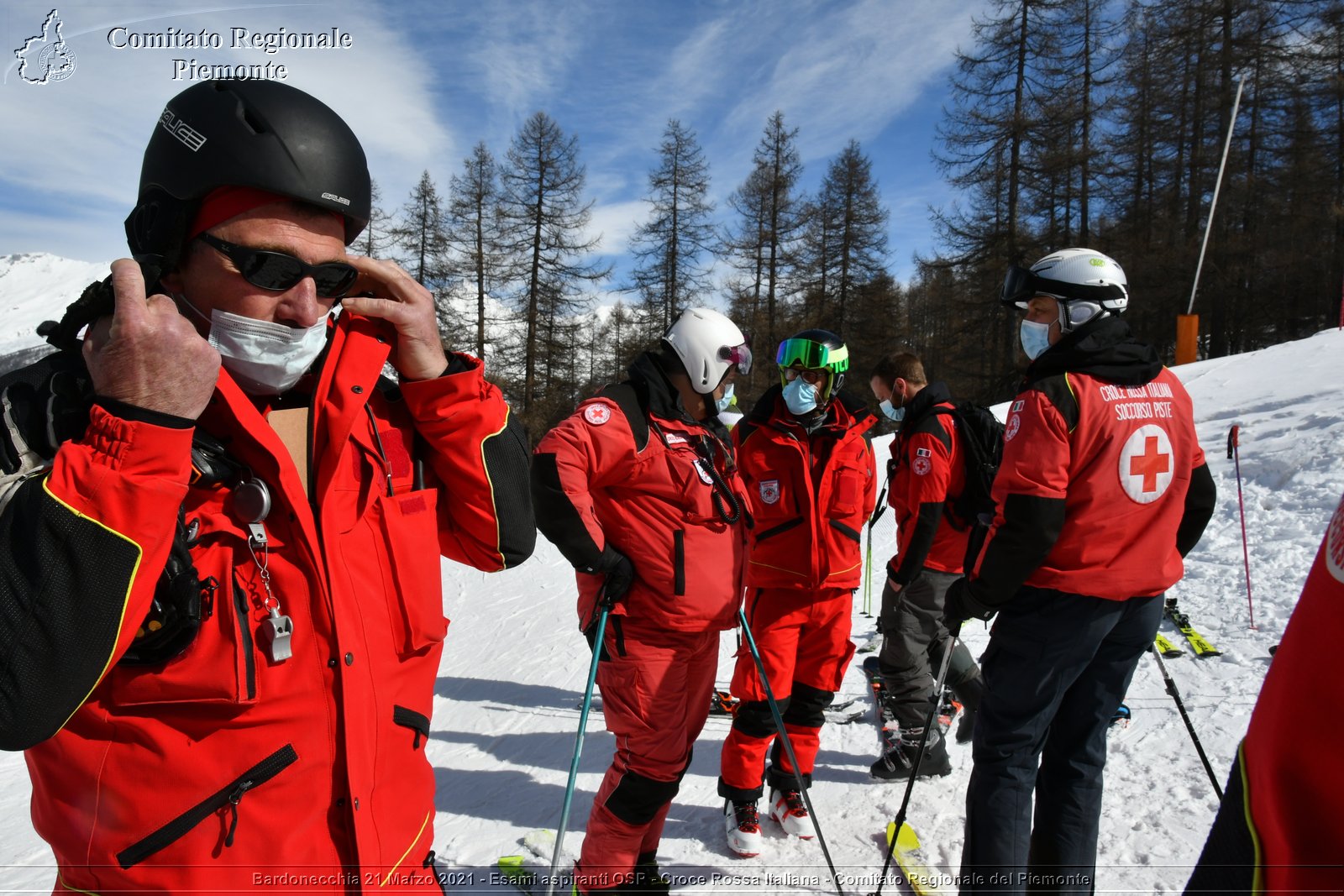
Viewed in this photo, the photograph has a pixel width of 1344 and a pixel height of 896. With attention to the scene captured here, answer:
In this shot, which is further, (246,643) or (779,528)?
(779,528)

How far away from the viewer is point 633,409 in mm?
3330

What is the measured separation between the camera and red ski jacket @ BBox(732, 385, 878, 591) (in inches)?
154

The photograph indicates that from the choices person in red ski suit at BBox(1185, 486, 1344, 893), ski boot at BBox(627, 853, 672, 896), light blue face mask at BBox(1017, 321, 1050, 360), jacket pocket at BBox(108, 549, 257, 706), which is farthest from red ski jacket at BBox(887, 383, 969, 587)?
jacket pocket at BBox(108, 549, 257, 706)

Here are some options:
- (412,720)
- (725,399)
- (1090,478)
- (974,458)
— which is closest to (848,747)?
(974,458)

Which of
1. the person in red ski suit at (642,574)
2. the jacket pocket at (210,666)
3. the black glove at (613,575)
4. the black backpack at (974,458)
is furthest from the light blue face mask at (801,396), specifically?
the jacket pocket at (210,666)

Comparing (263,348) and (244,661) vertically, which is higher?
(263,348)

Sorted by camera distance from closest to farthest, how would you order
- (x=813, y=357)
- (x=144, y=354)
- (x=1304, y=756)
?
(x=1304, y=756), (x=144, y=354), (x=813, y=357)

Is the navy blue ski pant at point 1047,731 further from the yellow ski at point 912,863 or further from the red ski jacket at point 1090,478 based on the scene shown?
the yellow ski at point 912,863

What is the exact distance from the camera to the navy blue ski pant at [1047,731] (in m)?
2.74

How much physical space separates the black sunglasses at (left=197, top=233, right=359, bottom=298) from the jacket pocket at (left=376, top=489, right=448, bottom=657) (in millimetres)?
507

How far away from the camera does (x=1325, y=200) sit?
2417 cm

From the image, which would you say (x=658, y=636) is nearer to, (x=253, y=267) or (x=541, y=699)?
(x=253, y=267)

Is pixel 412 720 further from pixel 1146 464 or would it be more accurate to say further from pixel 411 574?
pixel 1146 464

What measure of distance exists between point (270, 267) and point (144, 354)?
38cm
